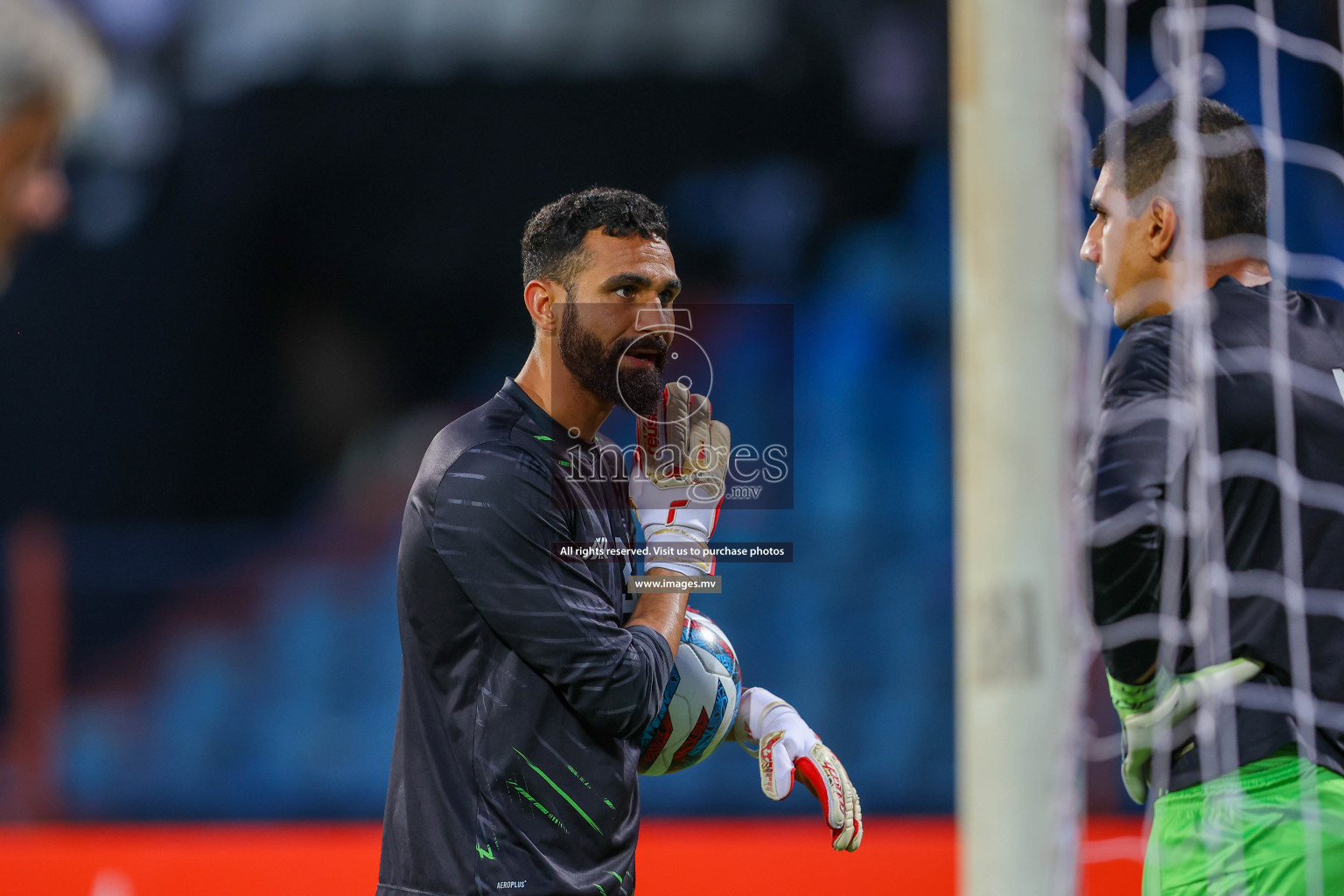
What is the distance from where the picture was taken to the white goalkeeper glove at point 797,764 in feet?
5.67

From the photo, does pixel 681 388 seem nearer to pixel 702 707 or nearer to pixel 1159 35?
pixel 702 707

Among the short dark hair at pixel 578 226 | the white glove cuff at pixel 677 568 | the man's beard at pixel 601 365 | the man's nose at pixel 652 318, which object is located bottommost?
the white glove cuff at pixel 677 568

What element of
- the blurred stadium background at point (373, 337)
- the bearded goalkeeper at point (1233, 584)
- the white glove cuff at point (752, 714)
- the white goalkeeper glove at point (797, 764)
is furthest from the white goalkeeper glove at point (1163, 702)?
the blurred stadium background at point (373, 337)

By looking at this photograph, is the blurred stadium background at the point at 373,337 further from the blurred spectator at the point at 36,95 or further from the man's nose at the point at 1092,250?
the blurred spectator at the point at 36,95

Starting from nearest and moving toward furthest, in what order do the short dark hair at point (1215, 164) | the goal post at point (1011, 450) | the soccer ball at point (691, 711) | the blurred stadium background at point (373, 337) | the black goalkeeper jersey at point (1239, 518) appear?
the goal post at point (1011, 450) < the black goalkeeper jersey at point (1239, 518) < the short dark hair at point (1215, 164) < the soccer ball at point (691, 711) < the blurred stadium background at point (373, 337)

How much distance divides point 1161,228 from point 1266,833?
2.78 ft

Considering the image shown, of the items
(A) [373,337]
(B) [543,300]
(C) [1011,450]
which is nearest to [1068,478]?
(C) [1011,450]

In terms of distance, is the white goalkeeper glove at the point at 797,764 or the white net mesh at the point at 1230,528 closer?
the white net mesh at the point at 1230,528

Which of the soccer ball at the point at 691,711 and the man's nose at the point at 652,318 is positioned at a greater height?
the man's nose at the point at 652,318

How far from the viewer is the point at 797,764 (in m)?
1.79

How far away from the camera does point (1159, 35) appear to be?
4121 mm

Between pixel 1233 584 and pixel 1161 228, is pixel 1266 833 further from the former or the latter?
pixel 1161 228

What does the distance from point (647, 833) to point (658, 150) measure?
267 cm

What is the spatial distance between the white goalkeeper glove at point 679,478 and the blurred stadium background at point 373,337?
2268 mm
